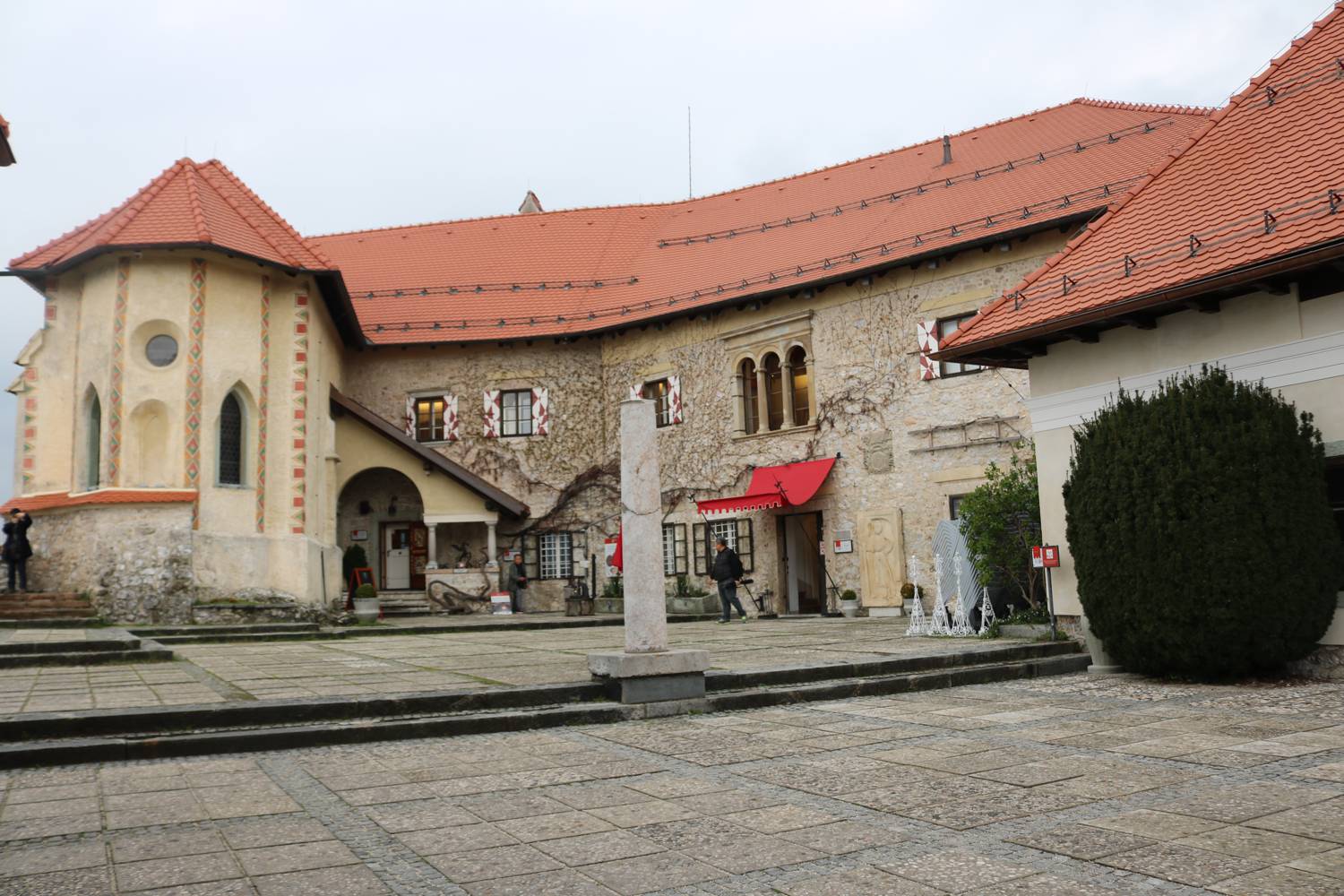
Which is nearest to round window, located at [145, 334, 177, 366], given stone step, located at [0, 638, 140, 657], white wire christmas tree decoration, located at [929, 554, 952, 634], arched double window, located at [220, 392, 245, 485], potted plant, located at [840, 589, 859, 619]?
arched double window, located at [220, 392, 245, 485]

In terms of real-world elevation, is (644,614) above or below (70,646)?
above

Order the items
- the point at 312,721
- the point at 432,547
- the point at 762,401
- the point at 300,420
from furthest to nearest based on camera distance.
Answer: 1. the point at 432,547
2. the point at 762,401
3. the point at 300,420
4. the point at 312,721

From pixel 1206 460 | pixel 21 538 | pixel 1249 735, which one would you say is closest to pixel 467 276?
pixel 21 538

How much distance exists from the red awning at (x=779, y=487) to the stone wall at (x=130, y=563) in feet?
34.7

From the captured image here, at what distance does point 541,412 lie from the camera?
87.7ft

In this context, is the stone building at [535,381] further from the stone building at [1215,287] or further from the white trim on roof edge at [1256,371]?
the white trim on roof edge at [1256,371]

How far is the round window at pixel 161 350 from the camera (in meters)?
19.7

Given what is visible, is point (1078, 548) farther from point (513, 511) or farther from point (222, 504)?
point (513, 511)

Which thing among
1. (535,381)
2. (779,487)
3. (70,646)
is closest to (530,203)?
(535,381)

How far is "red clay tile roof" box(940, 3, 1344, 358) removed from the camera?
387 inches

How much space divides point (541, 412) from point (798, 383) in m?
7.03

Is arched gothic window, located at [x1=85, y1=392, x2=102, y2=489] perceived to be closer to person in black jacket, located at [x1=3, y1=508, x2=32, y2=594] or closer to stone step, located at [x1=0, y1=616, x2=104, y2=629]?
person in black jacket, located at [x1=3, y1=508, x2=32, y2=594]

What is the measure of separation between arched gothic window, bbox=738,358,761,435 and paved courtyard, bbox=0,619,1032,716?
729 centimetres

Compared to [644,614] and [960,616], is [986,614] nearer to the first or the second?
[960,616]
